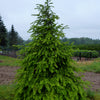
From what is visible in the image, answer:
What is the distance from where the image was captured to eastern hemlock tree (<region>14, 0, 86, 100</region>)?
309 cm

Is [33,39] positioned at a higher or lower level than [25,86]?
higher

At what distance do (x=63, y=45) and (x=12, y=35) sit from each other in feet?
124

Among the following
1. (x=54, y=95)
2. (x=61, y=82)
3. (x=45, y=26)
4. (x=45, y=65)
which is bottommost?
(x=54, y=95)

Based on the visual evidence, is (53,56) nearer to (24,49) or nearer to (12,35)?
(24,49)

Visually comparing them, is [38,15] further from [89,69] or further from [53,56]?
[89,69]

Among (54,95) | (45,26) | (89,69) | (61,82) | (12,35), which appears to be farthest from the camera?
(12,35)

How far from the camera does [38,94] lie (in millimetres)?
3203

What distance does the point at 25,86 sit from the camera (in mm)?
3293

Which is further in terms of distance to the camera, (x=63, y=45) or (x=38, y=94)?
(x=63, y=45)

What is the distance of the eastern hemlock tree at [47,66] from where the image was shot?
3.09 metres

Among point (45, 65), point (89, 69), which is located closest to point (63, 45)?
point (45, 65)

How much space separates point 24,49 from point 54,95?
1.47 meters

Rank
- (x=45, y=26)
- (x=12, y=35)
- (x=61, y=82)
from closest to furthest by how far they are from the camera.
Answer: (x=61, y=82) → (x=45, y=26) → (x=12, y=35)

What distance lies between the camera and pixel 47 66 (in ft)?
10.1
